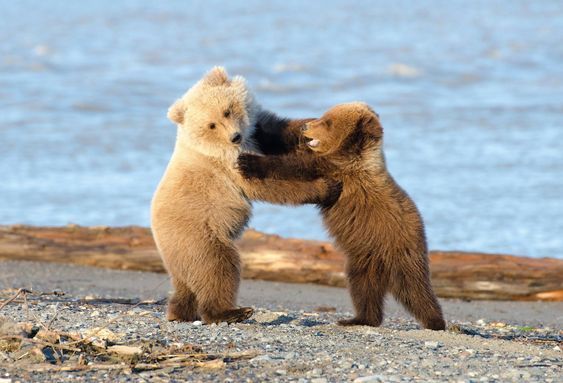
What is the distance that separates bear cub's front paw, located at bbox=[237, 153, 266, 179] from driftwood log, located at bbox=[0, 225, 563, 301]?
296 centimetres

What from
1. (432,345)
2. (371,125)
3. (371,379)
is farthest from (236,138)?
(371,379)

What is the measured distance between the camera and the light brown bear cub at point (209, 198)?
22.2ft

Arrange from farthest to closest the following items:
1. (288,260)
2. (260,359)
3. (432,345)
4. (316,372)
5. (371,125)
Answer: (288,260)
(371,125)
(432,345)
(260,359)
(316,372)

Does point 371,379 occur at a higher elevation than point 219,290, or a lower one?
lower

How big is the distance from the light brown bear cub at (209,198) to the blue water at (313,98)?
544cm

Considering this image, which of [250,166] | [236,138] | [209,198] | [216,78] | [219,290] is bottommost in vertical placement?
[219,290]

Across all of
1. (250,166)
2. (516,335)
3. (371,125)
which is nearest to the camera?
(250,166)

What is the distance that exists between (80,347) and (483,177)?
9.89 metres

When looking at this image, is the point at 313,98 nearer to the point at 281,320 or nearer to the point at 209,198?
the point at 281,320

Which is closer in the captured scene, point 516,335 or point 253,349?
point 253,349

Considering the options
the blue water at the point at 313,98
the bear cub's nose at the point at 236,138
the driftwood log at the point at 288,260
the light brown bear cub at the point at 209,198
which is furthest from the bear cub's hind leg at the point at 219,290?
the blue water at the point at 313,98

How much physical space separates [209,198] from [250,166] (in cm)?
34

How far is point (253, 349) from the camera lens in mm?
5883

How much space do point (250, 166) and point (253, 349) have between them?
1443 mm
